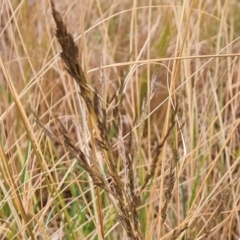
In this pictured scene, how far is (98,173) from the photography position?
0.51 meters

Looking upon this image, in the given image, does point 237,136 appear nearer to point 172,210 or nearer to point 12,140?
point 172,210

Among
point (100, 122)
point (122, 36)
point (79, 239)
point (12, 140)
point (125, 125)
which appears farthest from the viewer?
point (122, 36)

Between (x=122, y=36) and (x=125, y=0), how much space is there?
0.14m

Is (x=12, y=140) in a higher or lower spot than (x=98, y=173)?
lower

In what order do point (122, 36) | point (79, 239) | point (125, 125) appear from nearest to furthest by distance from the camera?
point (79, 239)
point (125, 125)
point (122, 36)

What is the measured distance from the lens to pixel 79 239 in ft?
2.70

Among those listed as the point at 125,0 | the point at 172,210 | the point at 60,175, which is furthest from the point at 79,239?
the point at 125,0

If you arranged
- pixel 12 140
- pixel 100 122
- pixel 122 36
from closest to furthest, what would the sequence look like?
pixel 100 122 < pixel 12 140 < pixel 122 36

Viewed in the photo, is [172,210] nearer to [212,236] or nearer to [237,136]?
[212,236]

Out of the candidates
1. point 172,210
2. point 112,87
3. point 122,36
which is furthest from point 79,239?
point 122,36

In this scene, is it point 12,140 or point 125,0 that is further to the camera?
point 125,0

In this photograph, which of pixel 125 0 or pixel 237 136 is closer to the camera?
pixel 237 136

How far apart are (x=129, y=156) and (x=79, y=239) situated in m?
0.37

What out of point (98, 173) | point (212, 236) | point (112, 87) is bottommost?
point (212, 236)
